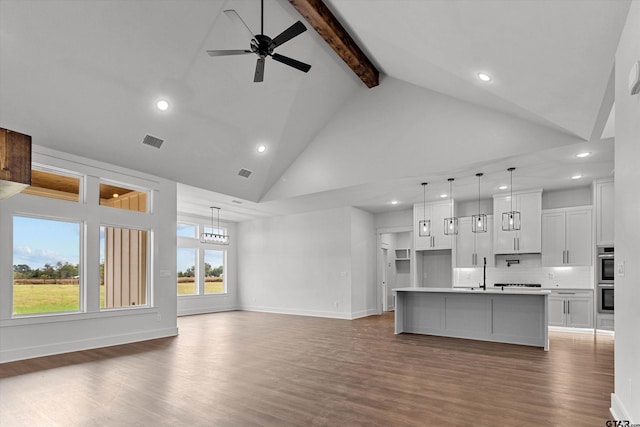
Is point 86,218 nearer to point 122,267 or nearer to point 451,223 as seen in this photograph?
point 122,267

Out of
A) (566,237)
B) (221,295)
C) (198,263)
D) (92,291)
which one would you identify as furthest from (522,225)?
(198,263)

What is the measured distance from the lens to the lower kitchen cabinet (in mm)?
7281

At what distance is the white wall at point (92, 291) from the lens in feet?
17.6

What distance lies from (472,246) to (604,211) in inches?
102

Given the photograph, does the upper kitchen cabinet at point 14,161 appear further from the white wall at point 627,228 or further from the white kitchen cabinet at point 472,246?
the white kitchen cabinet at point 472,246

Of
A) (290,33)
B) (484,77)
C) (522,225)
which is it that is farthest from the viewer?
(522,225)

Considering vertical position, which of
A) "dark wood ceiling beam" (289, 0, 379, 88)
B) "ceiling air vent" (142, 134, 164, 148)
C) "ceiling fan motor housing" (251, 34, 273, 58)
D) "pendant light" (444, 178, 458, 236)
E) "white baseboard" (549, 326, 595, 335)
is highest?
"dark wood ceiling beam" (289, 0, 379, 88)

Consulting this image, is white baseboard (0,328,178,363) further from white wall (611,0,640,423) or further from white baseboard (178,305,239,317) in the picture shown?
white wall (611,0,640,423)

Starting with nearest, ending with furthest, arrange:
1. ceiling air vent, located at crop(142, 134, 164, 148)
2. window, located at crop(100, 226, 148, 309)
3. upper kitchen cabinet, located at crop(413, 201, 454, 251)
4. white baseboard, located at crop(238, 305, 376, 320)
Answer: ceiling air vent, located at crop(142, 134, 164, 148) → window, located at crop(100, 226, 148, 309) → upper kitchen cabinet, located at crop(413, 201, 454, 251) → white baseboard, located at crop(238, 305, 376, 320)

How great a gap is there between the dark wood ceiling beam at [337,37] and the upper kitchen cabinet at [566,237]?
4.71m

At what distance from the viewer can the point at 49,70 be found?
4777 millimetres

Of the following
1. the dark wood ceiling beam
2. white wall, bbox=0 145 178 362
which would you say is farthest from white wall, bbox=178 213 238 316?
the dark wood ceiling beam

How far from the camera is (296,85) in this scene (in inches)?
262

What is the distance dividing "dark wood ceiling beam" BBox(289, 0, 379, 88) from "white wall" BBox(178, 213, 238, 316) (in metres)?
6.71
